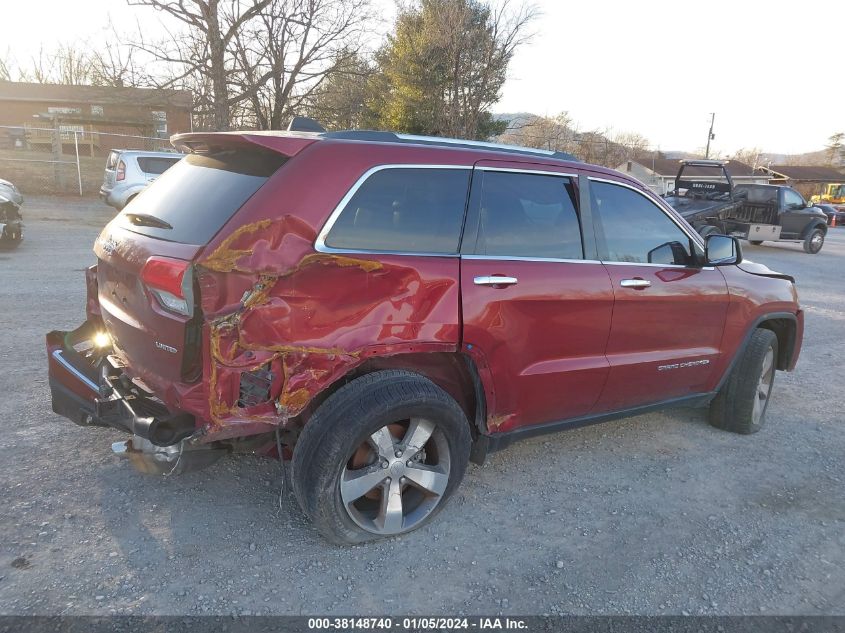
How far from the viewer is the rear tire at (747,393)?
4293 millimetres

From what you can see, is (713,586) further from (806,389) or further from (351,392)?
(806,389)

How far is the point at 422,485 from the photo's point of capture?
117 inches

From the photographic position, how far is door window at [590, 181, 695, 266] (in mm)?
3537

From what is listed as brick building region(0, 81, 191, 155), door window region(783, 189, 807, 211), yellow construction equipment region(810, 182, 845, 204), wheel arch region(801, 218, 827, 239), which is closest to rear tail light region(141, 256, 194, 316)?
door window region(783, 189, 807, 211)

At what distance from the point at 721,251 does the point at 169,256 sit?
3291 mm

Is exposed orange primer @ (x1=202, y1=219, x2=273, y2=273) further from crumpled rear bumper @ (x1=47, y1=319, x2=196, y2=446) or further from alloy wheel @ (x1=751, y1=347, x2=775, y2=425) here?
alloy wheel @ (x1=751, y1=347, x2=775, y2=425)

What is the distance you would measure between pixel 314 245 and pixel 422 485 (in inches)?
50.4

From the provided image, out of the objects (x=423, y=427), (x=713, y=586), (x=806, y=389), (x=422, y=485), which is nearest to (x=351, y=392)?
(x=423, y=427)

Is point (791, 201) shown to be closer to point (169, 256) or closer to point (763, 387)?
point (763, 387)

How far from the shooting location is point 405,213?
2912 millimetres

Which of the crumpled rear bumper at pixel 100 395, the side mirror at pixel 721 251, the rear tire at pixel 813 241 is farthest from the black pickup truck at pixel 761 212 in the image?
the crumpled rear bumper at pixel 100 395

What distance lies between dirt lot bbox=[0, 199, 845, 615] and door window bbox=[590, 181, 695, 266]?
1.34 metres

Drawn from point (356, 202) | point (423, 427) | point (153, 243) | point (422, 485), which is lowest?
point (422, 485)

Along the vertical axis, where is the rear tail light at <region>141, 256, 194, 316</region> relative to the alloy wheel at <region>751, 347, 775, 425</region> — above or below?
above
